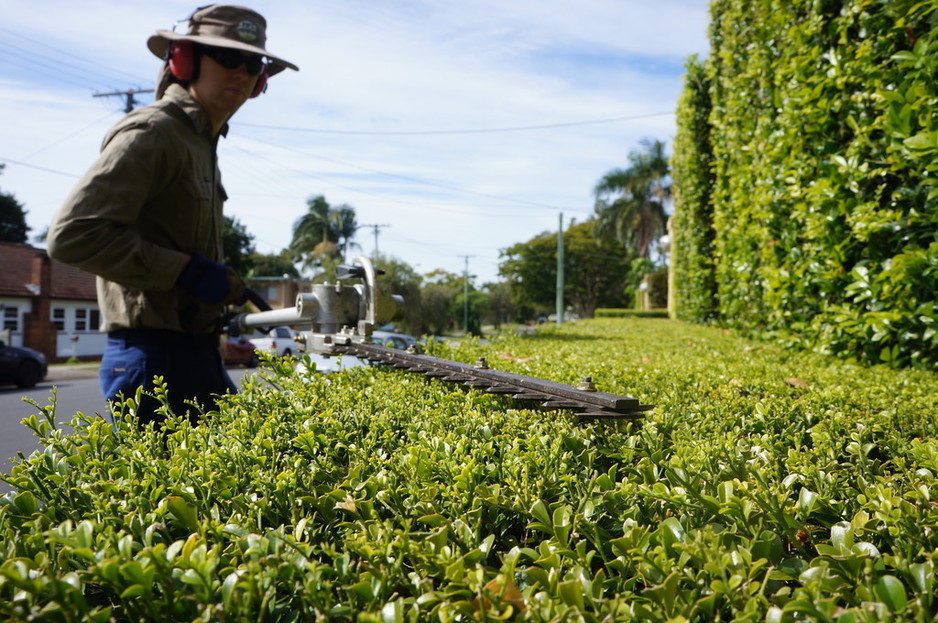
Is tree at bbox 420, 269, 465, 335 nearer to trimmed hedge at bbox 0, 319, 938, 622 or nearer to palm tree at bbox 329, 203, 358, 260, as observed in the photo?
palm tree at bbox 329, 203, 358, 260

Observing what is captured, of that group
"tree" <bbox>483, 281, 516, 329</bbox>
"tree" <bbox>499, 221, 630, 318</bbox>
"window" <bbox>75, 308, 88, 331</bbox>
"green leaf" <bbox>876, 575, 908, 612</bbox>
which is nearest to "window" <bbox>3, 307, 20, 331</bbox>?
"window" <bbox>75, 308, 88, 331</bbox>

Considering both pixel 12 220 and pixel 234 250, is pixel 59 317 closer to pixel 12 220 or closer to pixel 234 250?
pixel 234 250

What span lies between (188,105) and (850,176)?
4.29 m

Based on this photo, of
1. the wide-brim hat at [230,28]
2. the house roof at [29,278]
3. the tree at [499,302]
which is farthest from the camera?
the tree at [499,302]

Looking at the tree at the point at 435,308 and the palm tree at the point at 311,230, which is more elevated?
the palm tree at the point at 311,230

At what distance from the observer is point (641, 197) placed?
53750 millimetres

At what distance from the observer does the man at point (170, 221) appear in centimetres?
273

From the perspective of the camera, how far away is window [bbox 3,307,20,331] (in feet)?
99.0

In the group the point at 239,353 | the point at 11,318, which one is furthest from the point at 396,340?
the point at 11,318

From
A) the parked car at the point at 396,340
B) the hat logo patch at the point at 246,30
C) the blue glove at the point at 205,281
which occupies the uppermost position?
the hat logo patch at the point at 246,30

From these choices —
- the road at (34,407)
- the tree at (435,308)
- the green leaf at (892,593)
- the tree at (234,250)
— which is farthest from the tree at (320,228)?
the green leaf at (892,593)

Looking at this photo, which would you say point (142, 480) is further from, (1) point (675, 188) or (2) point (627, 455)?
(1) point (675, 188)

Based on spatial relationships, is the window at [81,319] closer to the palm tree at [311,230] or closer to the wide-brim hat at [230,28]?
the palm tree at [311,230]

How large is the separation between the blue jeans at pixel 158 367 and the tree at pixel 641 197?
173 ft
